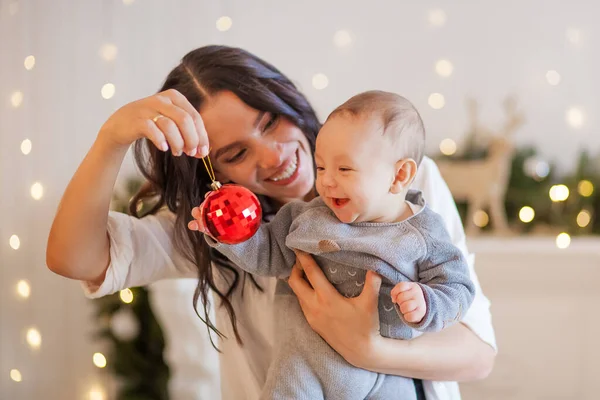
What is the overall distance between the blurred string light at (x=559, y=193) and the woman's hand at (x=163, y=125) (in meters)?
1.91

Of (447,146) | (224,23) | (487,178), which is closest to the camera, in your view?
(224,23)

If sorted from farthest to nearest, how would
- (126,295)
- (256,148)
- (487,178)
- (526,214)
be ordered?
(526,214) < (487,178) < (126,295) < (256,148)

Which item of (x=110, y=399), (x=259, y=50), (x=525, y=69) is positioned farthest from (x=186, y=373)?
(x=525, y=69)

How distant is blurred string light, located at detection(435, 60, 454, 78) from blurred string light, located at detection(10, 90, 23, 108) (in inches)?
70.4

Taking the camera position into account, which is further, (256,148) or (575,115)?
(575,115)

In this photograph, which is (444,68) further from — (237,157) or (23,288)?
(23,288)

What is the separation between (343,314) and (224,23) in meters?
1.11

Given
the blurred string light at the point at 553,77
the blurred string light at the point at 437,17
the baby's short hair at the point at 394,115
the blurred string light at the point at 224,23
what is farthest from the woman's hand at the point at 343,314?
the blurred string light at the point at 553,77

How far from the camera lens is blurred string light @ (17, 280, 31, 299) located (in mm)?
1479

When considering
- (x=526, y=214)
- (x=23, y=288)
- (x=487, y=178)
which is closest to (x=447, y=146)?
(x=487, y=178)

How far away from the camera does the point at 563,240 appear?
8.03ft

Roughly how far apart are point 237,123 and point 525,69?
6.09 ft

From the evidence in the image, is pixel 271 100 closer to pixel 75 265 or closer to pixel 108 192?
pixel 108 192

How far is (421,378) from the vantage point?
1.14 metres
